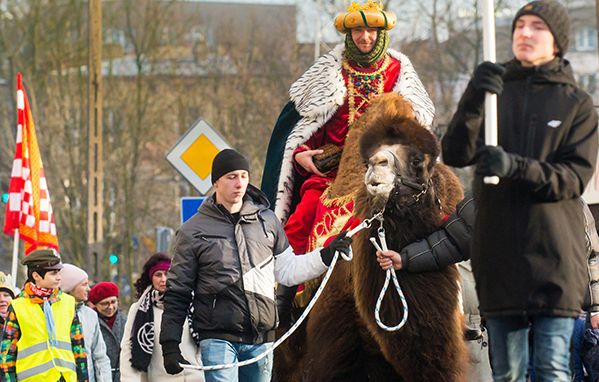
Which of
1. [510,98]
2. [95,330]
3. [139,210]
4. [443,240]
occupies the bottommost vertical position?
[139,210]

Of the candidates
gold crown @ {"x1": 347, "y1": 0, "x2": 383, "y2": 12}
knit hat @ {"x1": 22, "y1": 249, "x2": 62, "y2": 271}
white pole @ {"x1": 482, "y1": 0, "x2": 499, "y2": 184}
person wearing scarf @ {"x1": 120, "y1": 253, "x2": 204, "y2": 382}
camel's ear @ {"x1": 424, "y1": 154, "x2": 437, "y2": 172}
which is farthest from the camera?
person wearing scarf @ {"x1": 120, "y1": 253, "x2": 204, "y2": 382}

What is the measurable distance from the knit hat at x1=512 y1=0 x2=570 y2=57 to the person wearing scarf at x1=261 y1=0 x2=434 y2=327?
359 cm

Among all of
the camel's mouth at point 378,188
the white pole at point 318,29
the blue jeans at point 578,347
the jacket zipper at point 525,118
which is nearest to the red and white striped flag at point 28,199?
the blue jeans at point 578,347

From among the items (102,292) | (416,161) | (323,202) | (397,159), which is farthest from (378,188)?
(102,292)

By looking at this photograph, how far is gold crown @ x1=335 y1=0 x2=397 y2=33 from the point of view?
10648 mm

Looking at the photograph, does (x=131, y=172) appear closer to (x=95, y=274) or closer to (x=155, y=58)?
(x=155, y=58)

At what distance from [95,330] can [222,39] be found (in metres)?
44.4

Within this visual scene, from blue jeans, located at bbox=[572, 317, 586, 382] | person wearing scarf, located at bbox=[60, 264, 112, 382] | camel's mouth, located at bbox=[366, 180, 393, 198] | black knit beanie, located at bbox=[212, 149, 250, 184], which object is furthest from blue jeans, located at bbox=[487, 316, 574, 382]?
person wearing scarf, located at bbox=[60, 264, 112, 382]

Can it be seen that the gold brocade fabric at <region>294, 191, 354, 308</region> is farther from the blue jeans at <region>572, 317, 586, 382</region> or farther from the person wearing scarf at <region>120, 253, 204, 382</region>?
the blue jeans at <region>572, 317, 586, 382</region>

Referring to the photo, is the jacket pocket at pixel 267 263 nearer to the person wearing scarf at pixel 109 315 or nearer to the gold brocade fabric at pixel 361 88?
the gold brocade fabric at pixel 361 88

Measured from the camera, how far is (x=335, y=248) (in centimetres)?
889

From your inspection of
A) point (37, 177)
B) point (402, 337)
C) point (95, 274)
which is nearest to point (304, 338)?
point (402, 337)

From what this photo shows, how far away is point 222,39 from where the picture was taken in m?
55.1

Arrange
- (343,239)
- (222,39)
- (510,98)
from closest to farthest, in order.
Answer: (510,98)
(343,239)
(222,39)
